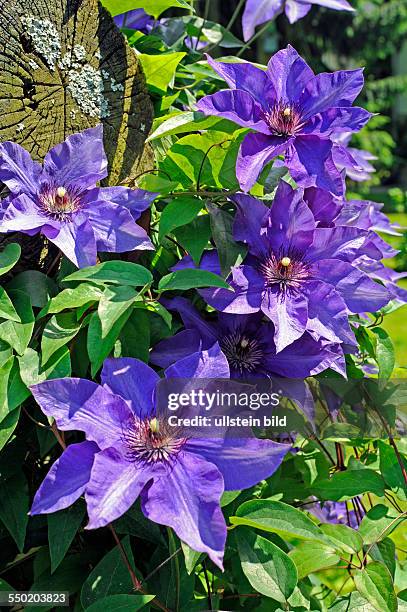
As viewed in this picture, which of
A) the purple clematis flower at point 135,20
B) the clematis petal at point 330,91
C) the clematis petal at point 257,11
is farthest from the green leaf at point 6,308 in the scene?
the clematis petal at point 257,11

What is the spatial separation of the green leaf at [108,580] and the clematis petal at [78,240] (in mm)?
336

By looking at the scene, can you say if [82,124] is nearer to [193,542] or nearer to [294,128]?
[294,128]

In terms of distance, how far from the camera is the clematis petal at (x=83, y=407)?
75 centimetres

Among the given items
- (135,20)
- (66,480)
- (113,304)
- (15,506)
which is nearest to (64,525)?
(15,506)

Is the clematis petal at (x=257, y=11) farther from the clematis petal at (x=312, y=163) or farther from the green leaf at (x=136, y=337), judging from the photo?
the green leaf at (x=136, y=337)

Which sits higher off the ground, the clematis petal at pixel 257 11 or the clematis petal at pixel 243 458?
the clematis petal at pixel 257 11

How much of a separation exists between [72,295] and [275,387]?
11.0 inches

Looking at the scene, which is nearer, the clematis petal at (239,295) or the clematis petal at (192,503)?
the clematis petal at (192,503)

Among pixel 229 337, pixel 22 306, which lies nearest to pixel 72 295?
pixel 22 306

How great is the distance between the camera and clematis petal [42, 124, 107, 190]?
3.00ft

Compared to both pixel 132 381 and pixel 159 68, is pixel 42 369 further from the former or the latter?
pixel 159 68

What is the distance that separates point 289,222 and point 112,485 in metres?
0.39

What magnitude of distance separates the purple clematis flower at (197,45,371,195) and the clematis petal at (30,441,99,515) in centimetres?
35

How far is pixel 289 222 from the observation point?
0.91 meters
